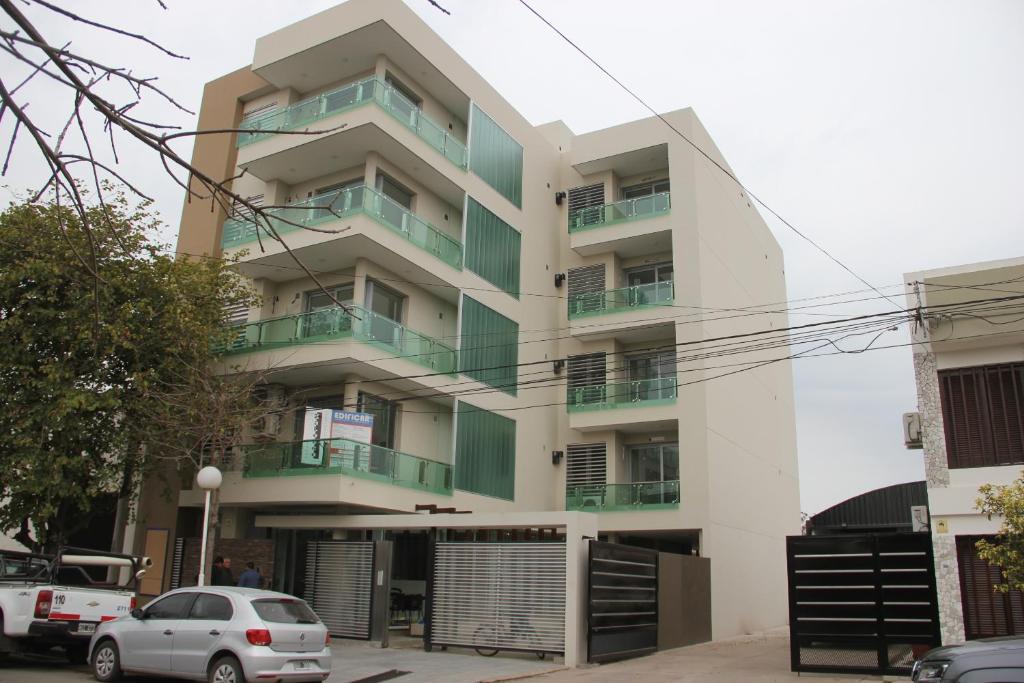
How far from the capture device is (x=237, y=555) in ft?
70.4

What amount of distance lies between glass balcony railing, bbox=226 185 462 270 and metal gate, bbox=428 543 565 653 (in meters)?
8.96

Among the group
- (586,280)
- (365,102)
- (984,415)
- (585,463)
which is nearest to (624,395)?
(585,463)

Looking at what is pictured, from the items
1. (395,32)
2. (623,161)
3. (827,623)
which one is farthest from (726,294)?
(827,623)

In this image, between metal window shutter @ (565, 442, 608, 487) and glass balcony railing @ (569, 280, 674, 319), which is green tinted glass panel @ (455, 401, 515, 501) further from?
glass balcony railing @ (569, 280, 674, 319)

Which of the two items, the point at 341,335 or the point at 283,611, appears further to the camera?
the point at 341,335

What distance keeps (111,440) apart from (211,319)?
12.0 feet

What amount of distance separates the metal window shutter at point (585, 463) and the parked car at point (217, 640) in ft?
54.3

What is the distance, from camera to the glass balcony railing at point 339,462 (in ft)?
67.8

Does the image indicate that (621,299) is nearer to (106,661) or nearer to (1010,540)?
(1010,540)

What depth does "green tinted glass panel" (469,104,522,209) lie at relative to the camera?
2712cm

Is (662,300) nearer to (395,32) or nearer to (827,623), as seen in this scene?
(395,32)

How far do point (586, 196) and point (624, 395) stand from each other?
7.80 meters

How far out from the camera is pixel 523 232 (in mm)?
29141

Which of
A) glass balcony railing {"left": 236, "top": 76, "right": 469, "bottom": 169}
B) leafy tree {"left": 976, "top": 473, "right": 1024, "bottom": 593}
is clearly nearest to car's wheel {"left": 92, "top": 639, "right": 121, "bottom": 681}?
leafy tree {"left": 976, "top": 473, "right": 1024, "bottom": 593}
